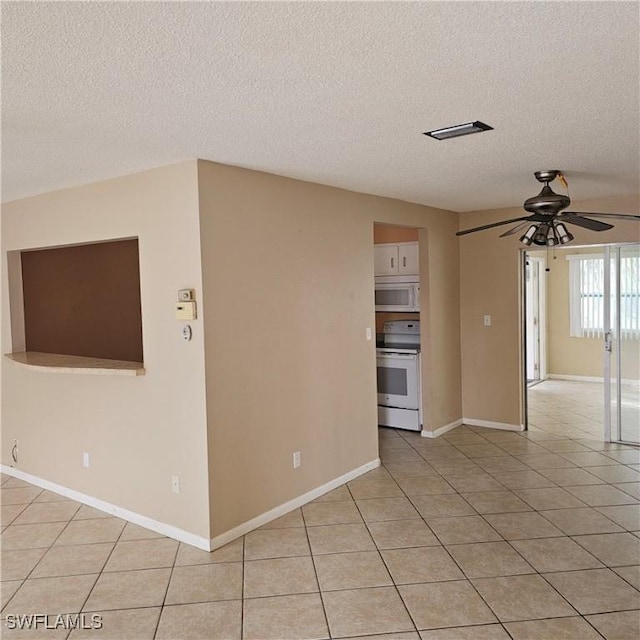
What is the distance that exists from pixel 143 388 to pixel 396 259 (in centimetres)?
330

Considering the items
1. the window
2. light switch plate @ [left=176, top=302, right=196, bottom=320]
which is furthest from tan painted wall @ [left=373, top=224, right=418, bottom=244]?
the window

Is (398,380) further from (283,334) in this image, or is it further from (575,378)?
(575,378)

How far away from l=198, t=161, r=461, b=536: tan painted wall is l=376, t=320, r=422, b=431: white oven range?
110 centimetres

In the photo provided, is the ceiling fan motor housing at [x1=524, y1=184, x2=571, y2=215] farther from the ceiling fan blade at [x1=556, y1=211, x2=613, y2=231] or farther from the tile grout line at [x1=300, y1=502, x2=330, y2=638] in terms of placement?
the tile grout line at [x1=300, y1=502, x2=330, y2=638]

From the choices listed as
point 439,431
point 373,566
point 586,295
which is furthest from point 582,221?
point 586,295

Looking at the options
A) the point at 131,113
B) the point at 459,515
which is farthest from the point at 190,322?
the point at 459,515

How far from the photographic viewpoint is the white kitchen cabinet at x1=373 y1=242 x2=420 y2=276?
5840mm

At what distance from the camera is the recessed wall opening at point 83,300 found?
5.27m

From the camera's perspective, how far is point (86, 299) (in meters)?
5.79

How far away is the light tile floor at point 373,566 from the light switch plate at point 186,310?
1410 mm

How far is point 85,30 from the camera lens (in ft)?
5.18

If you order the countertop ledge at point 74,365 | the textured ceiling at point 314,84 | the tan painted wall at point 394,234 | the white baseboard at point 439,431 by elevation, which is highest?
the textured ceiling at point 314,84

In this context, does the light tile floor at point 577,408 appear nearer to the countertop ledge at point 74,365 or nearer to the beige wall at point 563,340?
the beige wall at point 563,340

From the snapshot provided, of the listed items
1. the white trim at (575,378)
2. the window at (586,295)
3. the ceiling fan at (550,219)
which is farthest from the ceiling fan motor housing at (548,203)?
the white trim at (575,378)
